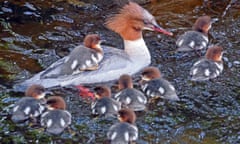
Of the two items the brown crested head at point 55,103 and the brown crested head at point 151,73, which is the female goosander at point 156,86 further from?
the brown crested head at point 55,103

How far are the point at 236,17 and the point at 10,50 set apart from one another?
316cm

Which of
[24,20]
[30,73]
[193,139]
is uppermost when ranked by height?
[24,20]

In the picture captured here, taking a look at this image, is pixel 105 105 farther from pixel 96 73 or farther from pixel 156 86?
pixel 96 73

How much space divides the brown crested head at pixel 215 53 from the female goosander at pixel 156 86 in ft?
2.45

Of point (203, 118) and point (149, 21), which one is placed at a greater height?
point (149, 21)

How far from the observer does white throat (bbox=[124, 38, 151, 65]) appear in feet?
26.6

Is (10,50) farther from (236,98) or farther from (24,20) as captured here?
(236,98)

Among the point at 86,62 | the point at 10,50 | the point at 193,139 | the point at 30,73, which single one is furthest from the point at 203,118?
the point at 10,50

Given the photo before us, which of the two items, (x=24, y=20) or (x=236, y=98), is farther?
(x=24, y=20)

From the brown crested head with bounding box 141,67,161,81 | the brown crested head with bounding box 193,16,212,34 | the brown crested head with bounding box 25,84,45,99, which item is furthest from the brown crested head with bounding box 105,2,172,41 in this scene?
the brown crested head with bounding box 25,84,45,99

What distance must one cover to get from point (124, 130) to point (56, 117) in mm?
714

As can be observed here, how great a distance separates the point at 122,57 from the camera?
798 cm

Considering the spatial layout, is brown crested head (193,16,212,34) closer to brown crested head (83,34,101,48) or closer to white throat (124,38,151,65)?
white throat (124,38,151,65)

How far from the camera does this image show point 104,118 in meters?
6.75
